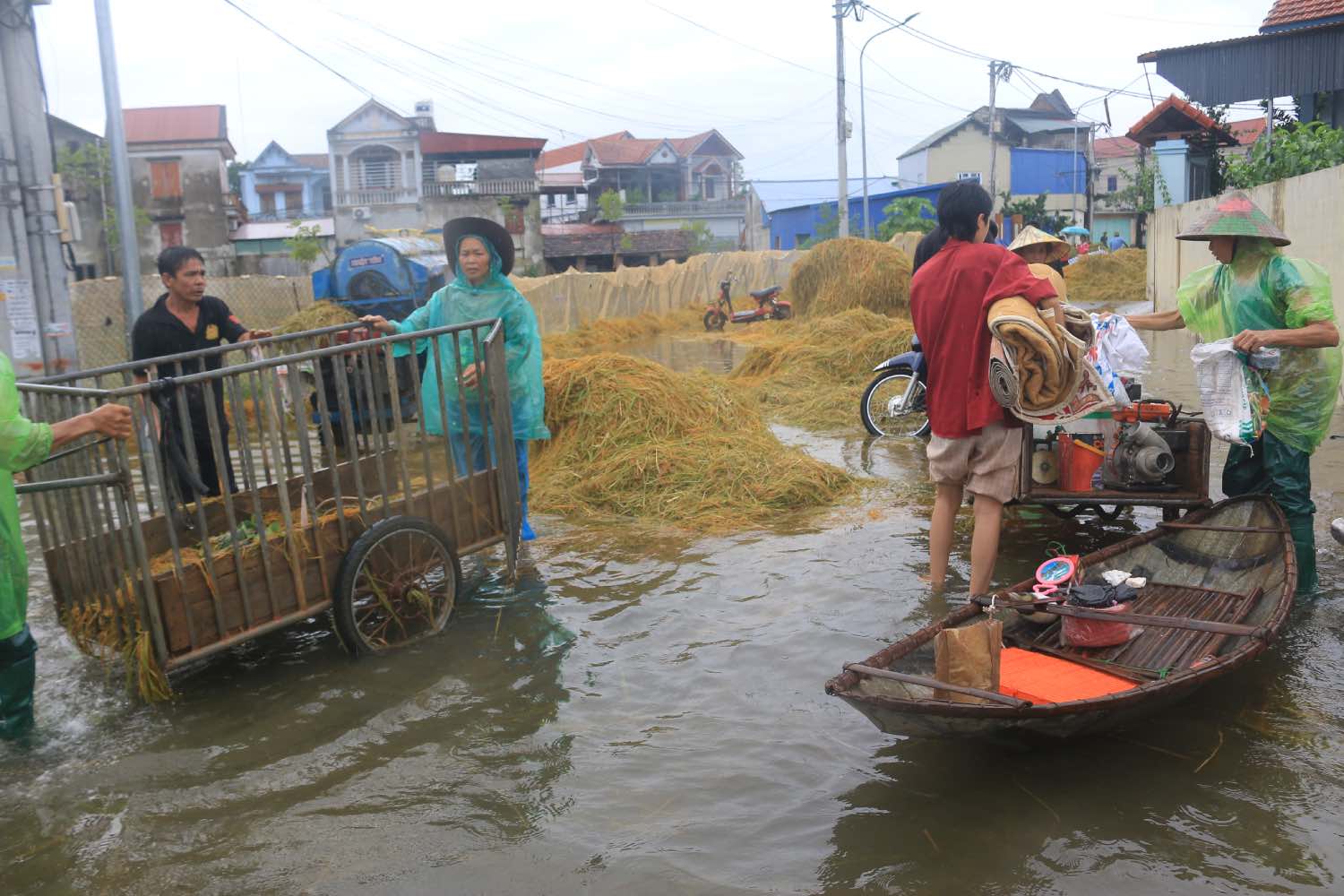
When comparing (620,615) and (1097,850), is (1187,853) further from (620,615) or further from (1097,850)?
(620,615)

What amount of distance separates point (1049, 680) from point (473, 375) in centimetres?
312

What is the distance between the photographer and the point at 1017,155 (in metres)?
48.4

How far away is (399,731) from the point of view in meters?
4.10

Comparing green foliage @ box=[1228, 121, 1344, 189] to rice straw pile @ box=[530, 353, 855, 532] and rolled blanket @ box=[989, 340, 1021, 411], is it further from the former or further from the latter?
rolled blanket @ box=[989, 340, 1021, 411]

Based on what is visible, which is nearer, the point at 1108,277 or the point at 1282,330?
the point at 1282,330

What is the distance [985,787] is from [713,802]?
88 cm

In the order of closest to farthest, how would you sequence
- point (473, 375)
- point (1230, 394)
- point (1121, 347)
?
point (1230, 394)
point (473, 375)
point (1121, 347)

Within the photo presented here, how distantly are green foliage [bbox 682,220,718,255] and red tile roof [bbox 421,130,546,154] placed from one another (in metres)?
8.03

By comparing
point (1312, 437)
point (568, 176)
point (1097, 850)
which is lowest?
point (1097, 850)

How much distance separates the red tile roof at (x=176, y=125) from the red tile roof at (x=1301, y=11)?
124 ft

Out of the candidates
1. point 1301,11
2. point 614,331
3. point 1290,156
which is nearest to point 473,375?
point 1290,156

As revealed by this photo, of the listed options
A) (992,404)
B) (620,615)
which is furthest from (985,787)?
(620,615)

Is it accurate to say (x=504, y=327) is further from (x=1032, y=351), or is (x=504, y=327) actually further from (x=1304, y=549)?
(x=1304, y=549)

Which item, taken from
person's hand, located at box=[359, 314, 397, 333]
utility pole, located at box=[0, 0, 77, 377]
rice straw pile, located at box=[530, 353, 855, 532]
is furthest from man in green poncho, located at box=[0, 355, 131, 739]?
utility pole, located at box=[0, 0, 77, 377]
